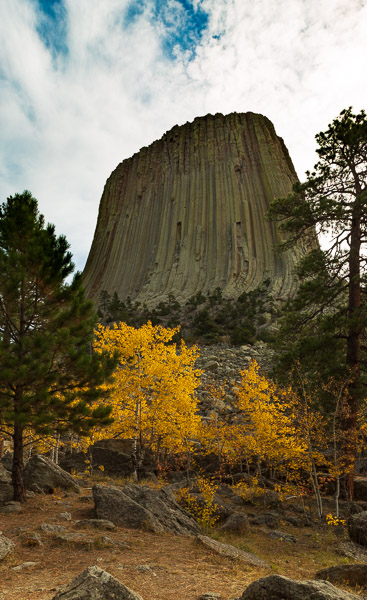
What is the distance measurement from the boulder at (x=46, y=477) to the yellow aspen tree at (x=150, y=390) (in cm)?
260

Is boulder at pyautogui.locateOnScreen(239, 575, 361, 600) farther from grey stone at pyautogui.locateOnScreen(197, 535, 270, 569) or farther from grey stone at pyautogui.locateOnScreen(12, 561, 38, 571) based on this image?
grey stone at pyautogui.locateOnScreen(12, 561, 38, 571)

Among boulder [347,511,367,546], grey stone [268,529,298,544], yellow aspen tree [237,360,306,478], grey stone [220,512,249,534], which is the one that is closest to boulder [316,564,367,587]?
boulder [347,511,367,546]

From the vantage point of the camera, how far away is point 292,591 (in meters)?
3.99

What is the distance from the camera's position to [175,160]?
77438mm

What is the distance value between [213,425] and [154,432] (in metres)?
2.41

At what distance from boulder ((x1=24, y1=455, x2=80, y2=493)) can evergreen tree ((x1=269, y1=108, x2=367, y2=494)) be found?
841 centimetres

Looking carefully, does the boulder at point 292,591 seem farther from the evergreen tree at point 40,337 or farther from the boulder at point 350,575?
the evergreen tree at point 40,337

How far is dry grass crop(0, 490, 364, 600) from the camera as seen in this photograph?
5340 mm

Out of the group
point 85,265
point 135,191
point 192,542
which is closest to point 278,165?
point 135,191

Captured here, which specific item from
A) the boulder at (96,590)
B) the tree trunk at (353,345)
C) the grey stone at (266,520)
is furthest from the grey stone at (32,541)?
the tree trunk at (353,345)

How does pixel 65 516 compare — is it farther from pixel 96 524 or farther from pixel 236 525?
pixel 236 525

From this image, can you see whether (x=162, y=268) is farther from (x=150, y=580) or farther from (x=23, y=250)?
(x=150, y=580)

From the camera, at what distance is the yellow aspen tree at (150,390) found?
44.6 feet

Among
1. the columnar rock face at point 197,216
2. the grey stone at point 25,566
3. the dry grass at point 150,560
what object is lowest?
the dry grass at point 150,560
